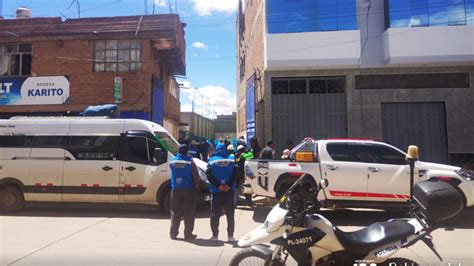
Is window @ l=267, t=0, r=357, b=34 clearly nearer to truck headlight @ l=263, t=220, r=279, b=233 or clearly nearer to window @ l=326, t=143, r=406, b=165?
window @ l=326, t=143, r=406, b=165

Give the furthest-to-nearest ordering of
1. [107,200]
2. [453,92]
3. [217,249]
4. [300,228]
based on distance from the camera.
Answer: [453,92] → [107,200] → [217,249] → [300,228]

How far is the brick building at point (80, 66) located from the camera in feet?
61.8

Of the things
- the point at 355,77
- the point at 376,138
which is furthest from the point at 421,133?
the point at 355,77

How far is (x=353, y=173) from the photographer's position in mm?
8734

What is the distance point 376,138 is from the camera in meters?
16.0

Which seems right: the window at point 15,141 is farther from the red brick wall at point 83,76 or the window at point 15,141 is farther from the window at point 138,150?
the red brick wall at point 83,76

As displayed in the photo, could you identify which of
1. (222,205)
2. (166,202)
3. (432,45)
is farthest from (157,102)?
(222,205)

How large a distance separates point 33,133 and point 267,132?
9121 millimetres

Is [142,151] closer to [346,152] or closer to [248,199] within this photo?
[248,199]

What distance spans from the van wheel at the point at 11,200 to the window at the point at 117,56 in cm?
1007

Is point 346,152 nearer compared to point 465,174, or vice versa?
point 465,174

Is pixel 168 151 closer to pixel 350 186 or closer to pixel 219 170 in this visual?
pixel 219 170

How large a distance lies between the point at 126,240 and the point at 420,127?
13297 millimetres

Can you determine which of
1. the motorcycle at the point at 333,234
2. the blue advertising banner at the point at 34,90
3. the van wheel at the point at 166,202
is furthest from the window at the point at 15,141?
the blue advertising banner at the point at 34,90
